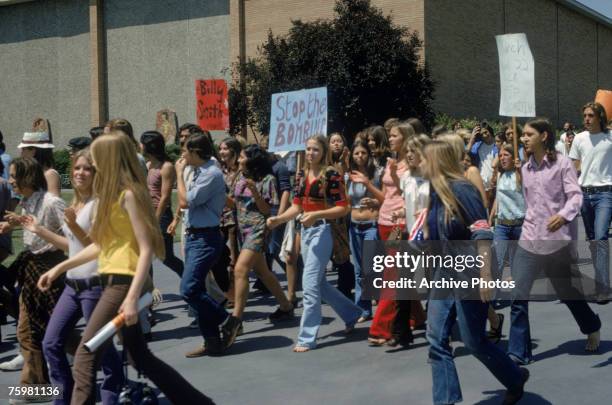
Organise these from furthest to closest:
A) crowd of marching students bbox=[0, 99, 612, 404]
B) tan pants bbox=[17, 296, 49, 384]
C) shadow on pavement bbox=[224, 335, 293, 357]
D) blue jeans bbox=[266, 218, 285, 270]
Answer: blue jeans bbox=[266, 218, 285, 270] → shadow on pavement bbox=[224, 335, 293, 357] → tan pants bbox=[17, 296, 49, 384] → crowd of marching students bbox=[0, 99, 612, 404]

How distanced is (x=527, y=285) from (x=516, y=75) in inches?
131

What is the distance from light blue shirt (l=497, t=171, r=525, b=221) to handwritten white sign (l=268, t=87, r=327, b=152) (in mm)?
1946

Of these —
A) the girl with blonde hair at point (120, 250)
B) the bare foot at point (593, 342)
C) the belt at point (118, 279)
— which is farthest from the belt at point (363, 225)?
the belt at point (118, 279)

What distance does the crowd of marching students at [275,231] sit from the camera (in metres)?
4.48

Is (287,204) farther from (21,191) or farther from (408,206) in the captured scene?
(21,191)

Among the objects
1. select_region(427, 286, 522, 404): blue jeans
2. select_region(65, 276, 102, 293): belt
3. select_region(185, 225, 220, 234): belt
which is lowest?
select_region(427, 286, 522, 404): blue jeans

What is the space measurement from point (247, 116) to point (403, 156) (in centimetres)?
2329

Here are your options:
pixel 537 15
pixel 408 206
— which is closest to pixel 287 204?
pixel 408 206

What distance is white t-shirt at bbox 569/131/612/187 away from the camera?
8.31 metres

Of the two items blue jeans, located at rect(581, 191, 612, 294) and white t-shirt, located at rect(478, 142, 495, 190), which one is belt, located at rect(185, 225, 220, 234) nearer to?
blue jeans, located at rect(581, 191, 612, 294)

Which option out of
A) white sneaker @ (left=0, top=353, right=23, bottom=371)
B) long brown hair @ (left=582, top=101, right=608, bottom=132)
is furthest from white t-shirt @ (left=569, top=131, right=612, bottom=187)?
white sneaker @ (left=0, top=353, right=23, bottom=371)

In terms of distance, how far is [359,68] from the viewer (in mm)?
25375

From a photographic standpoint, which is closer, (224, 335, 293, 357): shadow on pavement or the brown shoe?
the brown shoe

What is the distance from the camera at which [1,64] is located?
1681 inches
